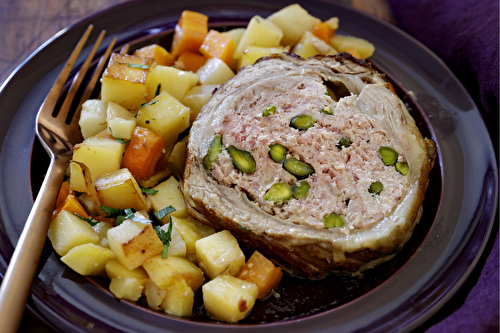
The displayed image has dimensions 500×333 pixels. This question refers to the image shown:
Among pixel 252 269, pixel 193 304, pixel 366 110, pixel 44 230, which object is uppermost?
pixel 366 110

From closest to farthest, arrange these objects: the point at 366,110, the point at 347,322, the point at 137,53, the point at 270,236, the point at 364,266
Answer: the point at 347,322
the point at 270,236
the point at 364,266
the point at 366,110
the point at 137,53

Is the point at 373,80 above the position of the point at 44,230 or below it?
above

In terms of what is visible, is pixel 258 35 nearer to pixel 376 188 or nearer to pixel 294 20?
pixel 294 20

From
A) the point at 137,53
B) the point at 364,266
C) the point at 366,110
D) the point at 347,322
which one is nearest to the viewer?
the point at 347,322

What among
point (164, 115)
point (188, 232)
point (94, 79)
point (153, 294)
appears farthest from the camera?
point (94, 79)

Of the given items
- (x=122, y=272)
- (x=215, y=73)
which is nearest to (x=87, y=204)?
(x=122, y=272)

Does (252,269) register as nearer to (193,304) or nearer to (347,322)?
(193,304)

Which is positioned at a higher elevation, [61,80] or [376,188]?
[61,80]

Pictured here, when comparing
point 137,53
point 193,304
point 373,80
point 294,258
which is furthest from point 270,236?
point 137,53
